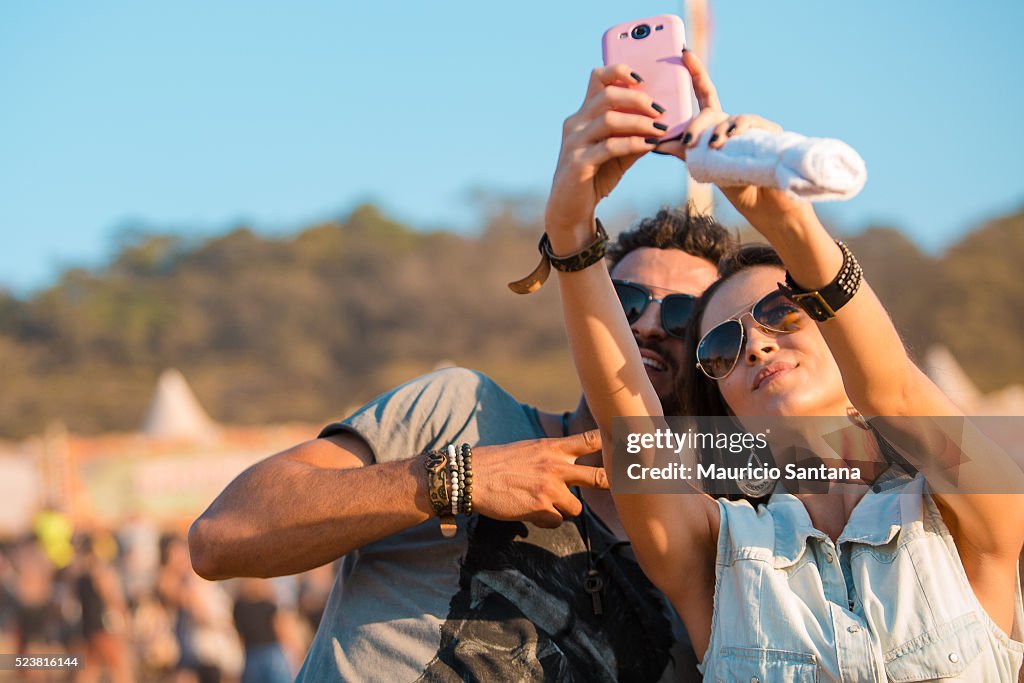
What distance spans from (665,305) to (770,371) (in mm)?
877

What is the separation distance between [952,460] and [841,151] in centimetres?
85

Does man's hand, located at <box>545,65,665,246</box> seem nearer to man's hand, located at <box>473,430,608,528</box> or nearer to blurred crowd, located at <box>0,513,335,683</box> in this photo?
man's hand, located at <box>473,430,608,528</box>

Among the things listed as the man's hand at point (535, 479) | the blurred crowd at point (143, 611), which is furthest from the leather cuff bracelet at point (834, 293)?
the blurred crowd at point (143, 611)

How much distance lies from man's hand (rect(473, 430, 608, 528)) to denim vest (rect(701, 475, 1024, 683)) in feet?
1.30

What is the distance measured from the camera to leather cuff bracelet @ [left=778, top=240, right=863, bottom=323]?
200cm

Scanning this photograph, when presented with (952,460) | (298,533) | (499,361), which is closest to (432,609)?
(298,533)

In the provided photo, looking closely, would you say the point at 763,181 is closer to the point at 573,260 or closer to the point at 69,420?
the point at 573,260

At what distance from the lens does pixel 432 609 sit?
9.27 ft

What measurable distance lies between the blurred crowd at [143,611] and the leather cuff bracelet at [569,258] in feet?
25.9

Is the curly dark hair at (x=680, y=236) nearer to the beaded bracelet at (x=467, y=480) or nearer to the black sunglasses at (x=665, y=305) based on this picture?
the black sunglasses at (x=665, y=305)

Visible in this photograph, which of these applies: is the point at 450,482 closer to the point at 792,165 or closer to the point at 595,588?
the point at 595,588

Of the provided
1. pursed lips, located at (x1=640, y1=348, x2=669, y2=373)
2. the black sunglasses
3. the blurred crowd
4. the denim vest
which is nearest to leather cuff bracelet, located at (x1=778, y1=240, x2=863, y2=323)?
the denim vest

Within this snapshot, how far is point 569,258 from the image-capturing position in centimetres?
216

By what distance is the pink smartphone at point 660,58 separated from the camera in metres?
2.04
